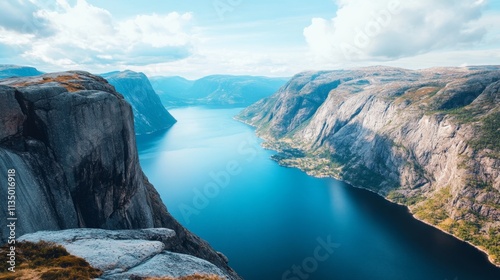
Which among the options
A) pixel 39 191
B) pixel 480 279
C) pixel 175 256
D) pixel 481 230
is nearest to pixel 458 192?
A: pixel 481 230

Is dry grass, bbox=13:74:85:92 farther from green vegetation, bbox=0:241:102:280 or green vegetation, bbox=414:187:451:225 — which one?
green vegetation, bbox=414:187:451:225

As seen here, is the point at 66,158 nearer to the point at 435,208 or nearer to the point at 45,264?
the point at 45,264

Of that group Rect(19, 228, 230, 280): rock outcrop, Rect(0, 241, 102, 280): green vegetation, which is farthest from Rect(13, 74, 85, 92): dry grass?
Rect(0, 241, 102, 280): green vegetation

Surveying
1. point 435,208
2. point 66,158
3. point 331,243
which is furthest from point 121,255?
point 435,208

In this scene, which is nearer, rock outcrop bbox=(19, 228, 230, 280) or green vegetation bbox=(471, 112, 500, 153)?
rock outcrop bbox=(19, 228, 230, 280)

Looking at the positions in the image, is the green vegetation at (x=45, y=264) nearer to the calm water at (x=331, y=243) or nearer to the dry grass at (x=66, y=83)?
the dry grass at (x=66, y=83)

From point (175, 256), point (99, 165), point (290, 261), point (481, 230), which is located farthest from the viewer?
point (481, 230)

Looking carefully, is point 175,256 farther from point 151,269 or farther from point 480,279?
point 480,279
